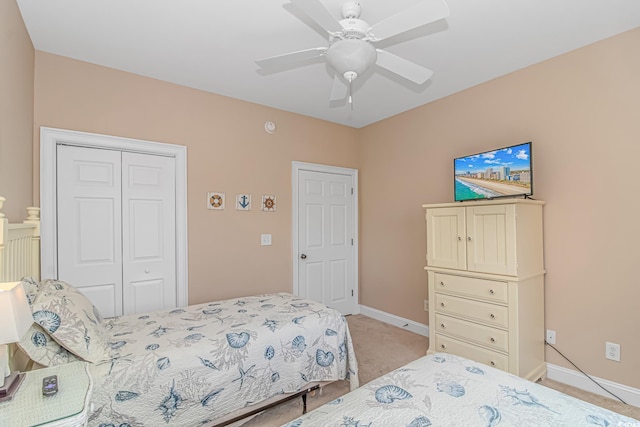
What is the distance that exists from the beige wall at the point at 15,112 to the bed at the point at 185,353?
31 centimetres

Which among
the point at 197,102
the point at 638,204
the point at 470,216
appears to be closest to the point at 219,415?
the point at 470,216

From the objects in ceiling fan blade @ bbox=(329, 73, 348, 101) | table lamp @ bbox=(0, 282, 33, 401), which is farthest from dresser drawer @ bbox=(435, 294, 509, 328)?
table lamp @ bbox=(0, 282, 33, 401)

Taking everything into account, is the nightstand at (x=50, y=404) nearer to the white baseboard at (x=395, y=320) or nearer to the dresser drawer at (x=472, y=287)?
the dresser drawer at (x=472, y=287)

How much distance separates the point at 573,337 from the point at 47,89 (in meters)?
4.61

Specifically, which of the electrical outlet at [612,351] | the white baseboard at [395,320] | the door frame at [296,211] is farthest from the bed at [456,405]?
Result: the door frame at [296,211]

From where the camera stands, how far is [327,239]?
418cm

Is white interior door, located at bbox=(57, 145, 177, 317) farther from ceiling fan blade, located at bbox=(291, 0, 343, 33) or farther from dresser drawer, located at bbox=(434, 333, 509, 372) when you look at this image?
dresser drawer, located at bbox=(434, 333, 509, 372)

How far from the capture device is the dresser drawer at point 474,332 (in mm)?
2463

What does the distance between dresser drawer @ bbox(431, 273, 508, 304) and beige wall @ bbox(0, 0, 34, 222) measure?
122 inches

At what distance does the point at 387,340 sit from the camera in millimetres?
3457

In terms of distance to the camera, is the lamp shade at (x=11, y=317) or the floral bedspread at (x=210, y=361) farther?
the floral bedspread at (x=210, y=361)

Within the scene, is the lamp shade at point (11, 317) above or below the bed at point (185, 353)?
above

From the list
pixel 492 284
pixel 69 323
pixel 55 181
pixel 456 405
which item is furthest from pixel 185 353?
pixel 492 284

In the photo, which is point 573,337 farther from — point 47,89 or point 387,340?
point 47,89
